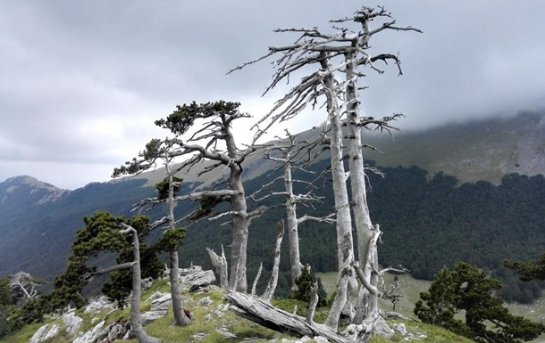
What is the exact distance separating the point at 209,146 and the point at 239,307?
1236 cm

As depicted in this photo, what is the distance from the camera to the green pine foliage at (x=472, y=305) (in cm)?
4125

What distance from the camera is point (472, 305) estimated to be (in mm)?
44281

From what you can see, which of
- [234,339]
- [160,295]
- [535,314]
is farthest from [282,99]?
[535,314]

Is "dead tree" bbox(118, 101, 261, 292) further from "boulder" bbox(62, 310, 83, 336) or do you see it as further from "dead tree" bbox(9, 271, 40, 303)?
"dead tree" bbox(9, 271, 40, 303)

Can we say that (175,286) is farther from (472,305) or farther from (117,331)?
(472,305)

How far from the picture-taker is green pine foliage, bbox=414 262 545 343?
41250 millimetres

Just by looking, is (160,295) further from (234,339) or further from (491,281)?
(491,281)

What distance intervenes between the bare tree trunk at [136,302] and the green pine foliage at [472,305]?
96.1 feet

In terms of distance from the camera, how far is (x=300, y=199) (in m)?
28.2

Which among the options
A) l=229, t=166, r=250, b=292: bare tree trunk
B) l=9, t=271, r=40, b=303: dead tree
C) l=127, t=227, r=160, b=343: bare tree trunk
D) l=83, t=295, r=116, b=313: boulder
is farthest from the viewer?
l=9, t=271, r=40, b=303: dead tree

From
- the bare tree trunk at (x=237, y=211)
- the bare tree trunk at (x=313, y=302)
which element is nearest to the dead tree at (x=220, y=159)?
the bare tree trunk at (x=237, y=211)

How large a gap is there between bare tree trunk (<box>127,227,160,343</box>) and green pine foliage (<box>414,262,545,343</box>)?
96.1 ft

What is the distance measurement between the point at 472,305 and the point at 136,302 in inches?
1446

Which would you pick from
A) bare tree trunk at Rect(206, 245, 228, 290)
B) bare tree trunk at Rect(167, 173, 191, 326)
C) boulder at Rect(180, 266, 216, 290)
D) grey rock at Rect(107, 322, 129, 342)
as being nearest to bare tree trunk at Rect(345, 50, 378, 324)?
bare tree trunk at Rect(167, 173, 191, 326)
